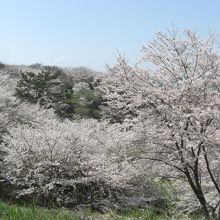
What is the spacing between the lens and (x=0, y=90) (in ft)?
85.6

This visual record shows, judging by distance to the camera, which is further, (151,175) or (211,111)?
(151,175)

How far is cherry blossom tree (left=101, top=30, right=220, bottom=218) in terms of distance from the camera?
9281mm

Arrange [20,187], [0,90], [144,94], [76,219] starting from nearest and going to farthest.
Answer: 1. [76,219]
2. [144,94]
3. [20,187]
4. [0,90]

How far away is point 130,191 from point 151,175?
3.55 metres

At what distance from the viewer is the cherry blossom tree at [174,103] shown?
9281 mm

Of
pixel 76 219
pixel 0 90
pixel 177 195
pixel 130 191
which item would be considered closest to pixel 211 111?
pixel 76 219

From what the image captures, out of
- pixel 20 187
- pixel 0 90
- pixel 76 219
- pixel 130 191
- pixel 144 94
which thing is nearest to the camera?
pixel 76 219

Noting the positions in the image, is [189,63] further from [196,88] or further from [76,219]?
[76,219]

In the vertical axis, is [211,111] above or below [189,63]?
below

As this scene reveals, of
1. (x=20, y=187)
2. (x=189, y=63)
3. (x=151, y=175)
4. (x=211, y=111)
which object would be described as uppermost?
(x=189, y=63)

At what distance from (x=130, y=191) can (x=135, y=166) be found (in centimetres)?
396

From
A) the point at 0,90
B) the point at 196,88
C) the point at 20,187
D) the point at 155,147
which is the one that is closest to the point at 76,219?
the point at 155,147

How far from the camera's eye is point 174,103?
31.1ft

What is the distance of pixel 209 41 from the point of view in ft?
32.8
